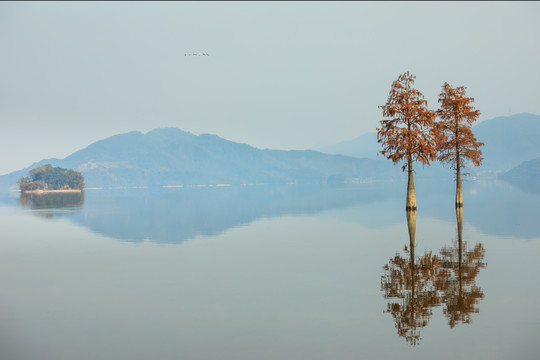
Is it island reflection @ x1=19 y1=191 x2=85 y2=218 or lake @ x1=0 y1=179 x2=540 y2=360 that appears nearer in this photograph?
lake @ x1=0 y1=179 x2=540 y2=360

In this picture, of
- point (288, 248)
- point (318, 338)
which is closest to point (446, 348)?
point (318, 338)

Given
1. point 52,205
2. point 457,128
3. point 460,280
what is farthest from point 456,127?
point 52,205

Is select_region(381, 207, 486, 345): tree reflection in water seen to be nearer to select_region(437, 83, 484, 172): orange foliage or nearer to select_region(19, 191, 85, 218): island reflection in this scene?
select_region(437, 83, 484, 172): orange foliage

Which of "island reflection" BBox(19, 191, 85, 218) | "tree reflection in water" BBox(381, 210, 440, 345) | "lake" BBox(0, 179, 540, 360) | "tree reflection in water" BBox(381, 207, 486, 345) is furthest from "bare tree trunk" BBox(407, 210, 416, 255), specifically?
"island reflection" BBox(19, 191, 85, 218)

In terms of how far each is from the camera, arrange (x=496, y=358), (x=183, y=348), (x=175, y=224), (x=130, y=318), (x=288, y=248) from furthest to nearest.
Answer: (x=175, y=224)
(x=288, y=248)
(x=130, y=318)
(x=183, y=348)
(x=496, y=358)

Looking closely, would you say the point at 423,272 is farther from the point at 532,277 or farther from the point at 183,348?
the point at 183,348

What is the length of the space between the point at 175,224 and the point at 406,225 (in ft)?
63.7

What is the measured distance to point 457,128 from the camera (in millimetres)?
52500

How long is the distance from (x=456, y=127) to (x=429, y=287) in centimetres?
3863

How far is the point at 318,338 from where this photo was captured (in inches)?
496

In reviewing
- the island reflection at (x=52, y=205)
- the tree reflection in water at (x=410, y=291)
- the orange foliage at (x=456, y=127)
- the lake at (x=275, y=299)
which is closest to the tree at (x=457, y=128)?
the orange foliage at (x=456, y=127)

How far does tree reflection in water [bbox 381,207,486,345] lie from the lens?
13836mm

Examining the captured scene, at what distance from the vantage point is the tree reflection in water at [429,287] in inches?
545

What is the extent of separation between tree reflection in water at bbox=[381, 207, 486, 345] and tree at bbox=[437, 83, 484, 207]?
27.9 metres
